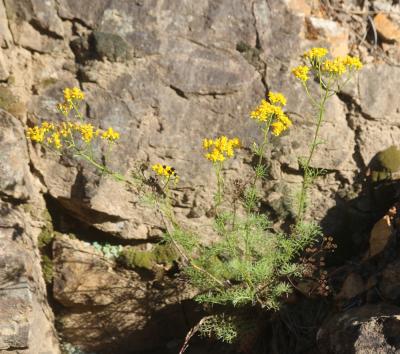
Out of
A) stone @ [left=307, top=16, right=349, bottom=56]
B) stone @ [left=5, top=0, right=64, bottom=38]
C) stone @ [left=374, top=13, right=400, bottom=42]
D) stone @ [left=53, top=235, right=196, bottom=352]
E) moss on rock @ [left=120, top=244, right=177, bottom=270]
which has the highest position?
stone @ [left=374, top=13, right=400, bottom=42]

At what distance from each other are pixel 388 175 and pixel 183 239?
161 centimetres

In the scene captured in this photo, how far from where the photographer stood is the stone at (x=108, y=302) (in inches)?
158

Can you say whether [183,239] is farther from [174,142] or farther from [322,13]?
[322,13]

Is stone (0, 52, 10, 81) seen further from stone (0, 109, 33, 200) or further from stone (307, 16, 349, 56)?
stone (307, 16, 349, 56)

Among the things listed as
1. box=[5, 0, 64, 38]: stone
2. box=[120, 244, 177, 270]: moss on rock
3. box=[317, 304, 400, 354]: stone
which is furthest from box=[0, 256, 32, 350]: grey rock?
box=[317, 304, 400, 354]: stone

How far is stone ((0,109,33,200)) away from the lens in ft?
12.2

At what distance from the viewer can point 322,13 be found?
13.4ft

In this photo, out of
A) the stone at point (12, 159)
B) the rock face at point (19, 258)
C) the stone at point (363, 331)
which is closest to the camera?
the stone at point (363, 331)

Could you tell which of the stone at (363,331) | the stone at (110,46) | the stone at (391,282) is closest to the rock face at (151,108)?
the stone at (110,46)

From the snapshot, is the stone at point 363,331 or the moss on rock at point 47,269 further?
the moss on rock at point 47,269

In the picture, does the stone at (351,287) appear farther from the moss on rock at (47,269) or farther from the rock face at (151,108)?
the moss on rock at (47,269)

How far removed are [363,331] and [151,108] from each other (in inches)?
81.7

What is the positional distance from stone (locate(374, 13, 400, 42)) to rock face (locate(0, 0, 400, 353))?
0.27 ft

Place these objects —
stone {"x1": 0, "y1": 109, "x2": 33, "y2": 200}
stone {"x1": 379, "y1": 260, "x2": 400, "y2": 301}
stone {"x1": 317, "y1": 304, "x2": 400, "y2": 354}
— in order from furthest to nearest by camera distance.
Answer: stone {"x1": 0, "y1": 109, "x2": 33, "y2": 200}
stone {"x1": 379, "y1": 260, "x2": 400, "y2": 301}
stone {"x1": 317, "y1": 304, "x2": 400, "y2": 354}
